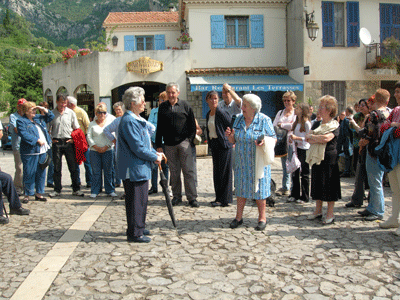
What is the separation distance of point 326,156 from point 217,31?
14.3 m

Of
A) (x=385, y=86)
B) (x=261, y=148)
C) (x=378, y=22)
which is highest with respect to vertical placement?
(x=378, y=22)

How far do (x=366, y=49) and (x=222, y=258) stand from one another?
1624 cm

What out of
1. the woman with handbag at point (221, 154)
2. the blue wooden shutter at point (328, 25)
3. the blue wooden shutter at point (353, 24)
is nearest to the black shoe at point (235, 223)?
the woman with handbag at point (221, 154)

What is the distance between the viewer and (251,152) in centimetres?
504

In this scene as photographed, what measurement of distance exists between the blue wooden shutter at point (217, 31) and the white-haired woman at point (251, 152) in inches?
554

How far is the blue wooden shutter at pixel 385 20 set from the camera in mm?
17719

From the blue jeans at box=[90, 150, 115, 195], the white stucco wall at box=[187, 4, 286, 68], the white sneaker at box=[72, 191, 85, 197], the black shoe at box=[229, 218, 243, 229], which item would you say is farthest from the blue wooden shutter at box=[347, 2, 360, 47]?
the black shoe at box=[229, 218, 243, 229]

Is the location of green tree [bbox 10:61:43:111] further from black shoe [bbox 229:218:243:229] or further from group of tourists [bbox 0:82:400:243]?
black shoe [bbox 229:218:243:229]

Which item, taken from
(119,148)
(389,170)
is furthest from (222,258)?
(389,170)

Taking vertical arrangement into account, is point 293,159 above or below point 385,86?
below

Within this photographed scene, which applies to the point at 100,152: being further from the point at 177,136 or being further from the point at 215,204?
the point at 215,204

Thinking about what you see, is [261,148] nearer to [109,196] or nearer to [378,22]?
[109,196]

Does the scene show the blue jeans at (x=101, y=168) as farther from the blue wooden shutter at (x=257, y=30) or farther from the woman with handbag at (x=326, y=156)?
the blue wooden shutter at (x=257, y=30)

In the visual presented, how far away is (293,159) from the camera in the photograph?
6.62 metres
